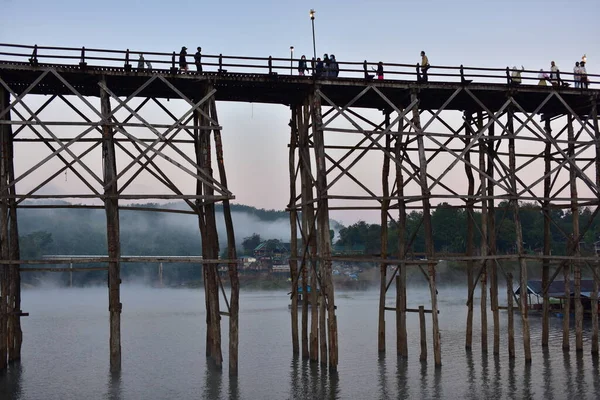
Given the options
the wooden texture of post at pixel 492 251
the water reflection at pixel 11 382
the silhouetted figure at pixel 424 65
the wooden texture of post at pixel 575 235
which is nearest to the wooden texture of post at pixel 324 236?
the silhouetted figure at pixel 424 65

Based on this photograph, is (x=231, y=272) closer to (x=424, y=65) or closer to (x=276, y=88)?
(x=276, y=88)

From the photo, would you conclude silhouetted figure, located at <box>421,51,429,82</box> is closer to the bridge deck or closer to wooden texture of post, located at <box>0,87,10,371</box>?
the bridge deck

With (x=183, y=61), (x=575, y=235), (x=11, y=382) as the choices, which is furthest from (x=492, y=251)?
(x=11, y=382)

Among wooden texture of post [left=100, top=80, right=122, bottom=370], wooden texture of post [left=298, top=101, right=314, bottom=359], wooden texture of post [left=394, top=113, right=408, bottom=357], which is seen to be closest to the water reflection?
wooden texture of post [left=100, top=80, right=122, bottom=370]

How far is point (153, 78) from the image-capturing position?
24250 millimetres

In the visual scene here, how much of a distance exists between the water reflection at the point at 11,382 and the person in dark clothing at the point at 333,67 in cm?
1504

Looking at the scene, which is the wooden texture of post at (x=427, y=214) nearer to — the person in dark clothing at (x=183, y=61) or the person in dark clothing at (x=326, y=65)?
the person in dark clothing at (x=326, y=65)

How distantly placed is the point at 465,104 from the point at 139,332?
2915 centimetres

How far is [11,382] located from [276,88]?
44.6 feet

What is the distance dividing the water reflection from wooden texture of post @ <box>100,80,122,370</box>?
3100mm

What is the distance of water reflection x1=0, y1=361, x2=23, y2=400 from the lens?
74.1ft

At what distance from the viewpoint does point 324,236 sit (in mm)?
25188

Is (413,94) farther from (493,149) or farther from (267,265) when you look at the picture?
(267,265)

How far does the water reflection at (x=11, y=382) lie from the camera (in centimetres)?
2259
